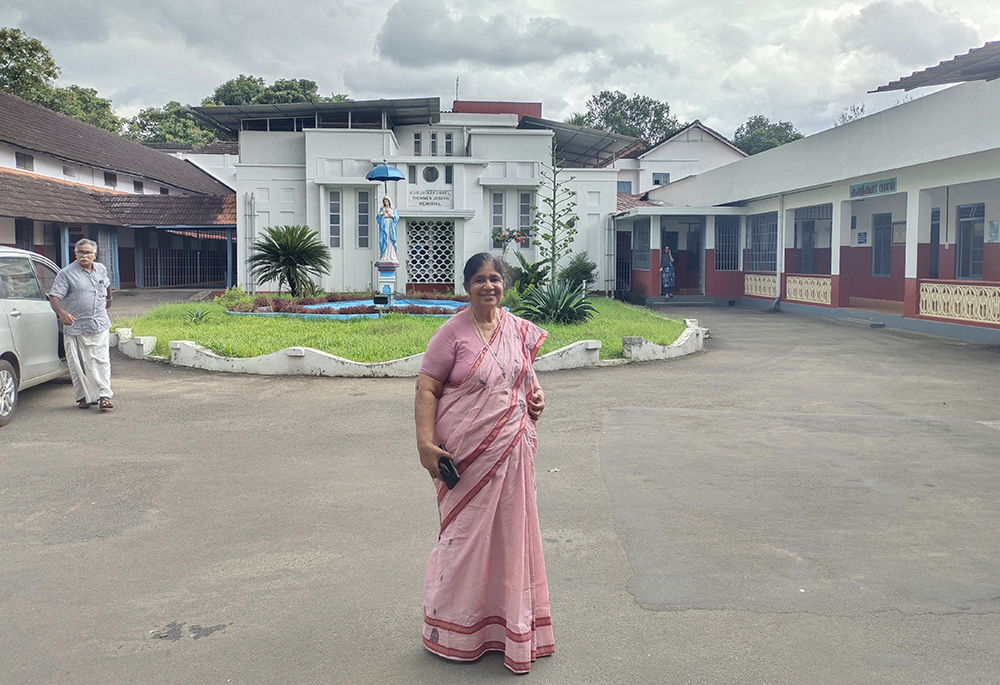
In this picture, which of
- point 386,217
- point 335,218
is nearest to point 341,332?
point 386,217

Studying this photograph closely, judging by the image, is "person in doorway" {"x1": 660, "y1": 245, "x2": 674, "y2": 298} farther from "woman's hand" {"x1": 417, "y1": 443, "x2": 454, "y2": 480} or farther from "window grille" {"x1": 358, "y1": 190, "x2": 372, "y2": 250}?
"woman's hand" {"x1": 417, "y1": 443, "x2": 454, "y2": 480}

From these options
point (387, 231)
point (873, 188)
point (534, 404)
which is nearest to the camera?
point (534, 404)

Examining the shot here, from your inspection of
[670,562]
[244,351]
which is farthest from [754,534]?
[244,351]

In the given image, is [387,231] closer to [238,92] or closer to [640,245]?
[640,245]

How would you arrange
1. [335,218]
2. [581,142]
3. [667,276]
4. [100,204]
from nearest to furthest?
[335,218], [667,276], [100,204], [581,142]

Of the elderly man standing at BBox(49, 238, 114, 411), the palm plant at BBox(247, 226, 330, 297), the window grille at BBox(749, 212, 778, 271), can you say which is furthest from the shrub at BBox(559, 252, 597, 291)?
the elderly man standing at BBox(49, 238, 114, 411)

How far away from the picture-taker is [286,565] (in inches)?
175

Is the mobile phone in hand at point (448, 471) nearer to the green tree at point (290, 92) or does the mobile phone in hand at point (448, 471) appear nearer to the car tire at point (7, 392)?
the car tire at point (7, 392)

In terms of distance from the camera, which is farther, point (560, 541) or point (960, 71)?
point (960, 71)

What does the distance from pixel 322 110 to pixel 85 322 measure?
678 inches

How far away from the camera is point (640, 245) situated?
2591cm

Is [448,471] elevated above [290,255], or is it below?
below

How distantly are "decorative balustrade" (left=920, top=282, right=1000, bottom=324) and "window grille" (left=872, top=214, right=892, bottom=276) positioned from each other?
16.9 feet

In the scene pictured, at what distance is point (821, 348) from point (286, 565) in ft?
37.6
